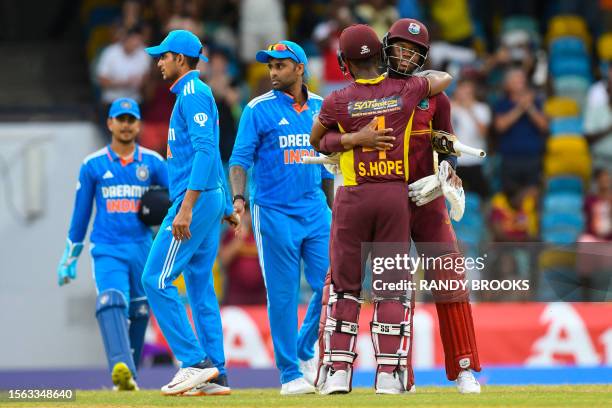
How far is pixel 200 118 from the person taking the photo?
10734 mm

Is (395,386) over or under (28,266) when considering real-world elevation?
under

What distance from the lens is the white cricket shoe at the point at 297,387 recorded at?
11.1 meters

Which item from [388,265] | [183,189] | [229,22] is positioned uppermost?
[229,22]

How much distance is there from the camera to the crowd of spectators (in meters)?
18.3

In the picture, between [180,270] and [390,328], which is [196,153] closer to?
[180,270]

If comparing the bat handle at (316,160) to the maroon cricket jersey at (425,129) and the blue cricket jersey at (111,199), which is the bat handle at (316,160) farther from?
the blue cricket jersey at (111,199)

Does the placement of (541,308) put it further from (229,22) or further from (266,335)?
(229,22)

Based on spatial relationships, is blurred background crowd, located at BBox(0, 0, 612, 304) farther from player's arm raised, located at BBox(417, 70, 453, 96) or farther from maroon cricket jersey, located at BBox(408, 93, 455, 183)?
player's arm raised, located at BBox(417, 70, 453, 96)

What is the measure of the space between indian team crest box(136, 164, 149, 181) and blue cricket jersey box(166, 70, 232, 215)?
6.82 ft

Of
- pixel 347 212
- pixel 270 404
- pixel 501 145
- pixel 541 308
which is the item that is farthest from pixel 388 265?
pixel 501 145

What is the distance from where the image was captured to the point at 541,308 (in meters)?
16.0

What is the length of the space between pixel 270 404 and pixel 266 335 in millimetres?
6903

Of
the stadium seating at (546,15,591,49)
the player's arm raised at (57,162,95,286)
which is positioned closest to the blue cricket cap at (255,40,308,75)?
the player's arm raised at (57,162,95,286)

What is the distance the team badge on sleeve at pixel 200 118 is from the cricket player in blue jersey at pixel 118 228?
8.12 ft
